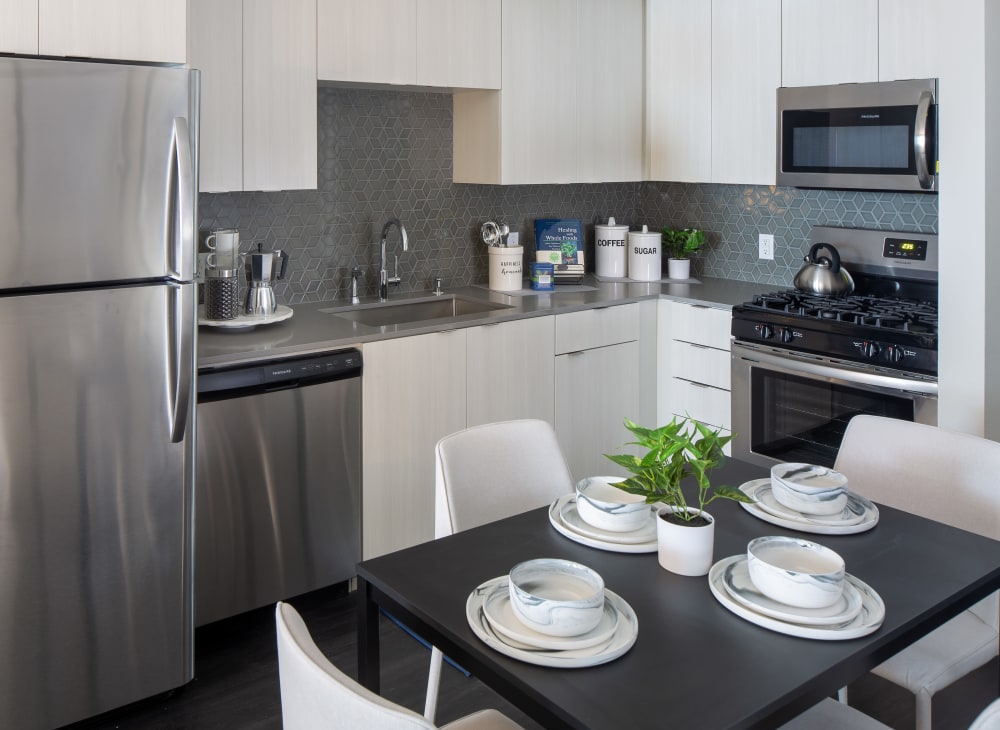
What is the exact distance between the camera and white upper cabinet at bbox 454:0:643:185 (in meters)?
3.93

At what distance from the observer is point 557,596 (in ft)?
5.35

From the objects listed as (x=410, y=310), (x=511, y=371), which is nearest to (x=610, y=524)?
(x=511, y=371)

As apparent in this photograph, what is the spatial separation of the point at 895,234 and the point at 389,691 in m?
2.55

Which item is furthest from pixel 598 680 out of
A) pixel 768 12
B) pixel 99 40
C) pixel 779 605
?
pixel 768 12

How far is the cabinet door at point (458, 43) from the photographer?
142 inches

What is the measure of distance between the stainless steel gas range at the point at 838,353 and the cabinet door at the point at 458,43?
4.42ft

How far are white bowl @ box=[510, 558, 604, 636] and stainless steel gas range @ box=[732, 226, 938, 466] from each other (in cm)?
201

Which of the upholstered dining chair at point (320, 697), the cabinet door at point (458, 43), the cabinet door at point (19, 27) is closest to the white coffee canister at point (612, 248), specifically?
the cabinet door at point (458, 43)

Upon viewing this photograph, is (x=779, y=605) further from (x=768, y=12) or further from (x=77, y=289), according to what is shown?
(x=768, y=12)

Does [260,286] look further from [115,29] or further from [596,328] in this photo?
[596,328]

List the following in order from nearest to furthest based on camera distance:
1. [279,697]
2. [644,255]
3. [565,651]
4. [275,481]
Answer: [565,651] < [279,697] < [275,481] < [644,255]

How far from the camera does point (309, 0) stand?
10.7 feet

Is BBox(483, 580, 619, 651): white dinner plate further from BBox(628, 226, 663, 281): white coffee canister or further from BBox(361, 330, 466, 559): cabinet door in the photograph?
BBox(628, 226, 663, 281): white coffee canister

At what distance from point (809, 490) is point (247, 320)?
→ 1928mm
